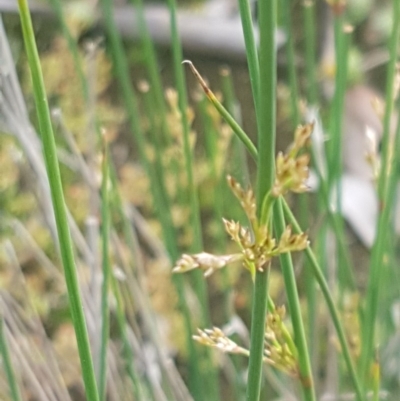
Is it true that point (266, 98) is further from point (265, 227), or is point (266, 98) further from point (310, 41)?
point (310, 41)

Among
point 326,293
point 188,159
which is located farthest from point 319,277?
point 188,159

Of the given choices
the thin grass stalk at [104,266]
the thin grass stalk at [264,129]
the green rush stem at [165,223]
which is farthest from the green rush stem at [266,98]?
the green rush stem at [165,223]

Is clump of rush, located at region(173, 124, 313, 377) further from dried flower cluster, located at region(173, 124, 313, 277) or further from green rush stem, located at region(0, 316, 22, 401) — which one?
green rush stem, located at region(0, 316, 22, 401)

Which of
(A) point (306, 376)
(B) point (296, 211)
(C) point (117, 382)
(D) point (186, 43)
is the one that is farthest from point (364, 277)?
(A) point (306, 376)

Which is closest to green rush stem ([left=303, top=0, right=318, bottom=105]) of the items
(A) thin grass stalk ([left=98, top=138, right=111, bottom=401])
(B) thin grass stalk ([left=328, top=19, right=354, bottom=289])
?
(B) thin grass stalk ([left=328, top=19, right=354, bottom=289])

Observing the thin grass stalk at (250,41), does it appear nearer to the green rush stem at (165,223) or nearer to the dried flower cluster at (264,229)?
the dried flower cluster at (264,229)

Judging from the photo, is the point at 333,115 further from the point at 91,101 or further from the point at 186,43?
the point at 186,43
